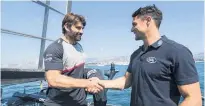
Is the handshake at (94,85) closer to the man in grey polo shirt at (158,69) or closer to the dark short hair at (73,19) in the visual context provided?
the man in grey polo shirt at (158,69)

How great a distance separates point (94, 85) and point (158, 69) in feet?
2.61

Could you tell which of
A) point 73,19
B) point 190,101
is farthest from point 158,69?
point 73,19

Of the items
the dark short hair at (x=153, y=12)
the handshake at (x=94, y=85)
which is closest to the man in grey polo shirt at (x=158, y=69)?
the dark short hair at (x=153, y=12)

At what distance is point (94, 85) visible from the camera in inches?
130

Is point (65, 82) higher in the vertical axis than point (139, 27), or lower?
lower

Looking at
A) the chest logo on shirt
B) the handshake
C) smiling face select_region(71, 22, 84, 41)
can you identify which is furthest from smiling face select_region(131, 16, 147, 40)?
the handshake

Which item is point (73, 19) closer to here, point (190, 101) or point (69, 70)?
point (69, 70)

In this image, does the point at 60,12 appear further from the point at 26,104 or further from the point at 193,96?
the point at 193,96

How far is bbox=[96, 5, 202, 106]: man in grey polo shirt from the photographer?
8.88 feet

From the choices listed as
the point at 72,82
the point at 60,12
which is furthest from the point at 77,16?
the point at 60,12

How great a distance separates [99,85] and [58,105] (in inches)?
18.7

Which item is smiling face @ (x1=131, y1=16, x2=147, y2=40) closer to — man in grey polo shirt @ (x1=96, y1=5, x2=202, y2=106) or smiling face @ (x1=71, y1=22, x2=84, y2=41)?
man in grey polo shirt @ (x1=96, y1=5, x2=202, y2=106)

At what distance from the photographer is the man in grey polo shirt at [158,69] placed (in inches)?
107

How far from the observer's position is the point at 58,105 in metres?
3.25
